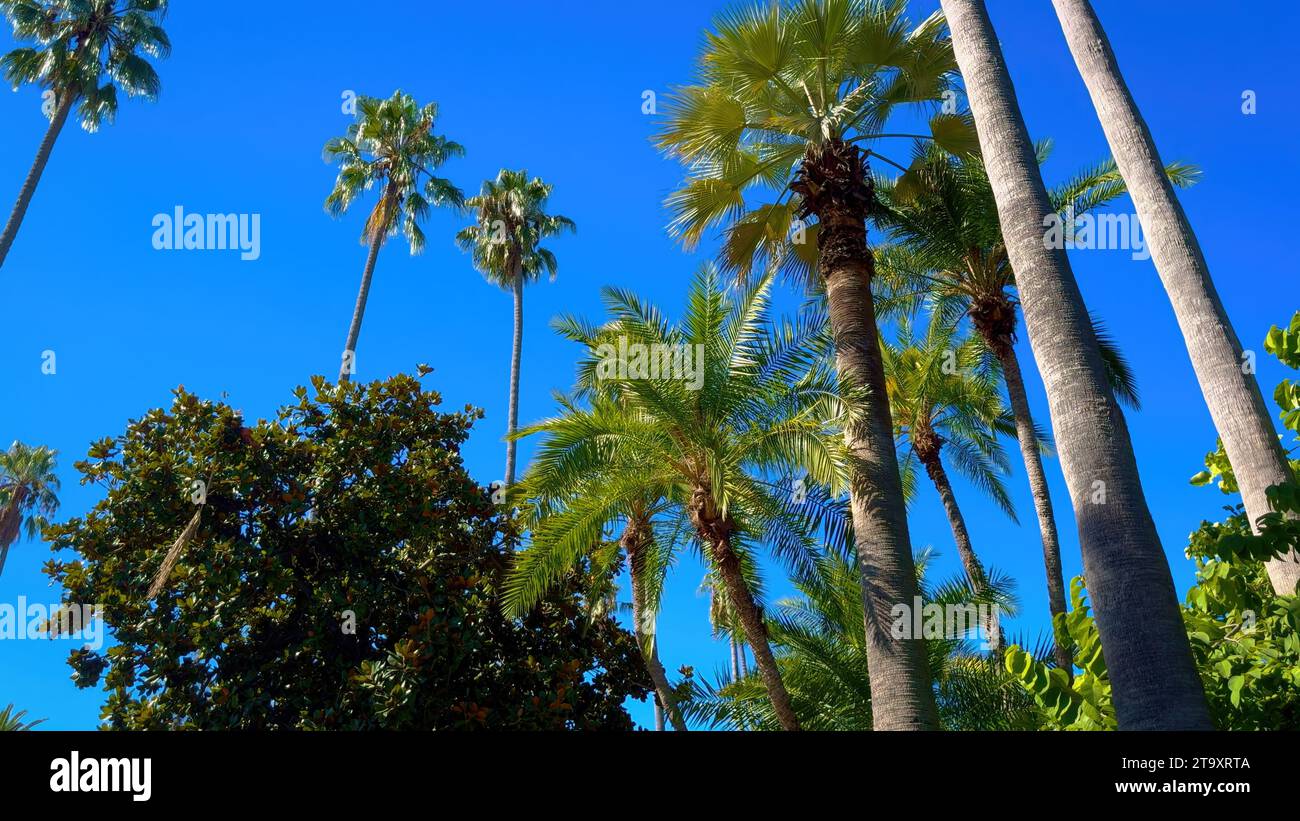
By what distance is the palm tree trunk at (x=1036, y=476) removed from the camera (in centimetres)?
1688

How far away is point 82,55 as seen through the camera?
72.3 ft

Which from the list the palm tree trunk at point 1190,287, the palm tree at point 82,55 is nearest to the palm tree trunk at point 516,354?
the palm tree at point 82,55

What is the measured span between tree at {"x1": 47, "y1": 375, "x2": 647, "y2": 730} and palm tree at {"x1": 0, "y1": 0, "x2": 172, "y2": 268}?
12211mm

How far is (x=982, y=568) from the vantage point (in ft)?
62.0

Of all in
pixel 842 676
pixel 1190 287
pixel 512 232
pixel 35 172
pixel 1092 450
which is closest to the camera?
pixel 1092 450

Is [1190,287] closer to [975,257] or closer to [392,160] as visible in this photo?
[975,257]

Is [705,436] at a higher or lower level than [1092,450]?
higher

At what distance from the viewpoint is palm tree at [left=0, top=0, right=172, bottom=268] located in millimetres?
21719

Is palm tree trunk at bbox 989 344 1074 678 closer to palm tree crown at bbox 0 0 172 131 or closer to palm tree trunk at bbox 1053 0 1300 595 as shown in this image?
Answer: palm tree trunk at bbox 1053 0 1300 595

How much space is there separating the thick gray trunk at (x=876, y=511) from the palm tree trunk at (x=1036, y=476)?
22.8ft

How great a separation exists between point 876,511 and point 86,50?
2190cm

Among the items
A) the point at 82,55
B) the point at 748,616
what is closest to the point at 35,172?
the point at 82,55
